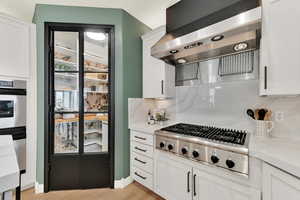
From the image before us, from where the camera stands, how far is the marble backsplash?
1488 mm

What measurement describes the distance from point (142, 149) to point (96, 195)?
0.85 meters

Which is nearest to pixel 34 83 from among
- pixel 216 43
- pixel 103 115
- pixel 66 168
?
pixel 103 115

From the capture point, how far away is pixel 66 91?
2186 millimetres

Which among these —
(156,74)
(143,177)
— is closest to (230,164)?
(143,177)

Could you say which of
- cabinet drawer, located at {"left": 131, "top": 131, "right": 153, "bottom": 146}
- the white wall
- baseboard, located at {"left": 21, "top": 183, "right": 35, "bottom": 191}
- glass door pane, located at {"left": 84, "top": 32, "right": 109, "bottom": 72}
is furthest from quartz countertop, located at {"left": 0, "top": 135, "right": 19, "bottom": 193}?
the white wall

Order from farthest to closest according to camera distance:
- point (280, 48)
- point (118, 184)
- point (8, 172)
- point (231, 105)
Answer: point (118, 184) < point (231, 105) < point (280, 48) < point (8, 172)

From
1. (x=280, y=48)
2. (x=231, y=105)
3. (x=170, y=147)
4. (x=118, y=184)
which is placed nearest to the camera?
(x=280, y=48)

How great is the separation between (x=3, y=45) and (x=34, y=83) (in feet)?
1.82

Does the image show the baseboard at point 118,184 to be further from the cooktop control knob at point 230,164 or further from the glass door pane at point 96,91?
the cooktop control knob at point 230,164

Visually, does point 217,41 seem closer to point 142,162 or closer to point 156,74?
point 156,74

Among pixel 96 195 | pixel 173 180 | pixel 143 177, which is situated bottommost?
pixel 96 195

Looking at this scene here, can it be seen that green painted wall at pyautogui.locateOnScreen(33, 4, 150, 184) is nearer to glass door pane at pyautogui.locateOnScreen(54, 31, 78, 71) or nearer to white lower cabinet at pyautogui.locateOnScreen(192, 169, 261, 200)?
glass door pane at pyautogui.locateOnScreen(54, 31, 78, 71)

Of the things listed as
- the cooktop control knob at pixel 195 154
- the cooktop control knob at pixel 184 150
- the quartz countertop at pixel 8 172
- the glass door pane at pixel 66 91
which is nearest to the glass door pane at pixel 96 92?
the glass door pane at pixel 66 91

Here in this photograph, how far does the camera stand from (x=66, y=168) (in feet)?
6.91
